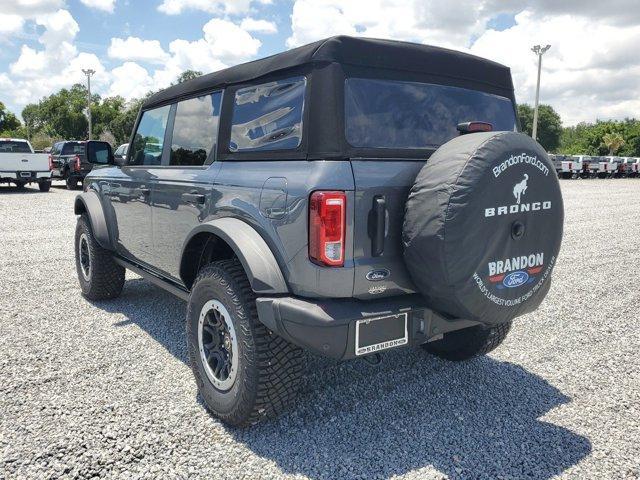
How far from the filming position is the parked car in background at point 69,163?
730 inches

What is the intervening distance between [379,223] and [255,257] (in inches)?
25.4

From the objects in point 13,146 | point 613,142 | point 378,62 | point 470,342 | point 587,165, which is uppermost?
point 613,142

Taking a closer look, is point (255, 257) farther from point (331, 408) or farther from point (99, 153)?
point (99, 153)

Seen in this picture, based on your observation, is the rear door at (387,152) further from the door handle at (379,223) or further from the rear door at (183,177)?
the rear door at (183,177)

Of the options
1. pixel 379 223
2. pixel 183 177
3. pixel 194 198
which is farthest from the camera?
pixel 183 177

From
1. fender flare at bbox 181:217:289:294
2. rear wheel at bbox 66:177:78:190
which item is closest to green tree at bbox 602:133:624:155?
rear wheel at bbox 66:177:78:190

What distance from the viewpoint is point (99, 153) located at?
15.8 feet

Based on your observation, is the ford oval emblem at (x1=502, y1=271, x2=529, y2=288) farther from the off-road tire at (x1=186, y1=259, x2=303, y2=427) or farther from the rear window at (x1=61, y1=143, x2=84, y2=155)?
the rear window at (x1=61, y1=143, x2=84, y2=155)

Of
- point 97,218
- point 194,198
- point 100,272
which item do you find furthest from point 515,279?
point 100,272

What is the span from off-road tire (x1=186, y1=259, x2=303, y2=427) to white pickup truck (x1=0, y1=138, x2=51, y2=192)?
17098mm

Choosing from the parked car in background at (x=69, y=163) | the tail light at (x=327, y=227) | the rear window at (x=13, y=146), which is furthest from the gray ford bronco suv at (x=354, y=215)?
the rear window at (x=13, y=146)

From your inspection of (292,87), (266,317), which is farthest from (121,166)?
(266,317)

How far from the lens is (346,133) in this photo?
2.61m

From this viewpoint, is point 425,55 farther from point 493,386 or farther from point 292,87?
point 493,386
